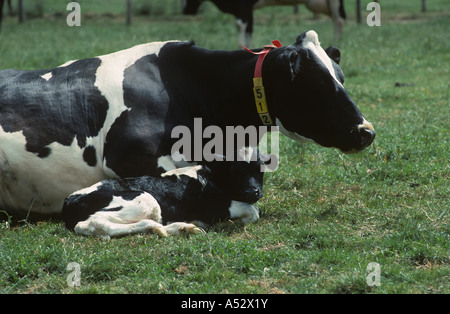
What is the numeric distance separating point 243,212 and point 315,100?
38.5 inches

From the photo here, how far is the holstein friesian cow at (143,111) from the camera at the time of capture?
16.8ft

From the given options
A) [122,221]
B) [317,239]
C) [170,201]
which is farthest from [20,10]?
[317,239]

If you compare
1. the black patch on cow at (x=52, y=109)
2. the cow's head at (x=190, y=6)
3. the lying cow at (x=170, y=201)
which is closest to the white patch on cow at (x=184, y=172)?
the lying cow at (x=170, y=201)

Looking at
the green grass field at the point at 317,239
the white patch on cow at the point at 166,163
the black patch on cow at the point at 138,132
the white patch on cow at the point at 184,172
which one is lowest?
the green grass field at the point at 317,239

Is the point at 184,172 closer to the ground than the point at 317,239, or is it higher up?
higher up

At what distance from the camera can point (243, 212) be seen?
5207 millimetres

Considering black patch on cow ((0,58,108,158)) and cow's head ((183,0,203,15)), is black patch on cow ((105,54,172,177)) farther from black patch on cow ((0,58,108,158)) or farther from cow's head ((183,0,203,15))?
cow's head ((183,0,203,15))

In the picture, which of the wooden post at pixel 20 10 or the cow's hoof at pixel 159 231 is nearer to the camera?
the cow's hoof at pixel 159 231

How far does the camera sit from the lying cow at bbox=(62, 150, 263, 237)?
15.9ft

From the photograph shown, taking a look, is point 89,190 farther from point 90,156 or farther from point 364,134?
point 364,134

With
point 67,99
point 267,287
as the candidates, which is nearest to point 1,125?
point 67,99

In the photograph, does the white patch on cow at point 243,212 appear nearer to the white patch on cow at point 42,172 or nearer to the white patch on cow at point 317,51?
the white patch on cow at point 42,172

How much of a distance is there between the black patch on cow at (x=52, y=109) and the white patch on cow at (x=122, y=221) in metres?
0.72

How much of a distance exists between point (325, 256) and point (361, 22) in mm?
16385
